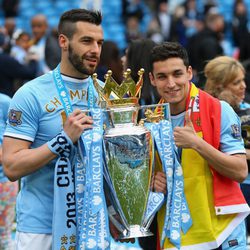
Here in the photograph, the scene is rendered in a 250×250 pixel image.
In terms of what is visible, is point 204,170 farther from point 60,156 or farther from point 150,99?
point 150,99

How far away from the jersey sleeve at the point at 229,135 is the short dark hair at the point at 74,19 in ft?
2.78

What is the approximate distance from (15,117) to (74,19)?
2.05 feet

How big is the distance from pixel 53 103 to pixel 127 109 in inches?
17.7

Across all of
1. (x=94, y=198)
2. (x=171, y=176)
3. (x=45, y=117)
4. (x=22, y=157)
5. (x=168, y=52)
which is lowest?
(x=94, y=198)

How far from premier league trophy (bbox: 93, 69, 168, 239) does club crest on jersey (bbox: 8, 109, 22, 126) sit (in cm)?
46

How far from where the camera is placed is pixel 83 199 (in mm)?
4320

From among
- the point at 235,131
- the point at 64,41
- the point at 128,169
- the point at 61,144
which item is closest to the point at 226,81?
the point at 235,131

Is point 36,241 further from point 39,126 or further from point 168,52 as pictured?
point 168,52

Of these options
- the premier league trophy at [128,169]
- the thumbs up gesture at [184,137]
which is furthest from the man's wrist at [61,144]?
the thumbs up gesture at [184,137]

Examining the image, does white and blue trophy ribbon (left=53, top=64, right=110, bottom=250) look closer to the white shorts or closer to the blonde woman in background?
the white shorts

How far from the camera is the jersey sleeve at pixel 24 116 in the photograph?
4.50 meters

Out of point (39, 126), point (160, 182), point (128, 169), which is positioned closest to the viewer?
point (128, 169)

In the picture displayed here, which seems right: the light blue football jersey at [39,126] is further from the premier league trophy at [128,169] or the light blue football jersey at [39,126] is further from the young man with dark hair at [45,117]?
the premier league trophy at [128,169]

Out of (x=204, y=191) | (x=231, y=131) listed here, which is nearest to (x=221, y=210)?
(x=204, y=191)
